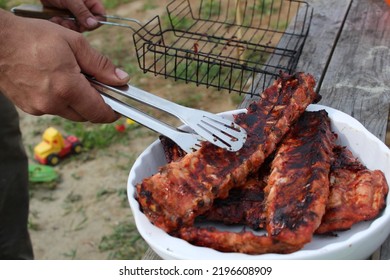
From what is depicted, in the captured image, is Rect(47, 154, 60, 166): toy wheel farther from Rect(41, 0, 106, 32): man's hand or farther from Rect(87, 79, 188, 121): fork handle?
Rect(87, 79, 188, 121): fork handle

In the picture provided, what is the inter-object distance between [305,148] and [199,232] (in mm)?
394

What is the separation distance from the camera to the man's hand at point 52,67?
5.23ft

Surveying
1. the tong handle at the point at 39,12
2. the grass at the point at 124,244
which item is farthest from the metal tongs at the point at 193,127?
the grass at the point at 124,244

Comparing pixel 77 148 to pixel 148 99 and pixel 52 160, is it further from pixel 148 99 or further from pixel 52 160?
pixel 148 99

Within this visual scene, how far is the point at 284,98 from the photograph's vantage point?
1.57m

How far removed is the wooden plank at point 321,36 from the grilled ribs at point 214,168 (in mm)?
452

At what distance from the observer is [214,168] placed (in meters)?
1.38

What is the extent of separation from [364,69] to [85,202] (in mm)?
2041

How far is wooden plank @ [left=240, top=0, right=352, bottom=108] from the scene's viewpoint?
2.24 m

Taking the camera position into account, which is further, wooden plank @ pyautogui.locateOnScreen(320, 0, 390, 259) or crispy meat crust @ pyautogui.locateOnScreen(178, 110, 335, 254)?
wooden plank @ pyautogui.locateOnScreen(320, 0, 390, 259)

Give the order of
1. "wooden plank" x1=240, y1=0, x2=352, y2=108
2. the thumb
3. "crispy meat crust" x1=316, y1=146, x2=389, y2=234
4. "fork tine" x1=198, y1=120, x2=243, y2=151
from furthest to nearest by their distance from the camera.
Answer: "wooden plank" x1=240, y1=0, x2=352, y2=108 < the thumb < "fork tine" x1=198, y1=120, x2=243, y2=151 < "crispy meat crust" x1=316, y1=146, x2=389, y2=234

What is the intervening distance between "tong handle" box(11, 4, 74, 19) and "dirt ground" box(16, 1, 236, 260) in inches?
56.5

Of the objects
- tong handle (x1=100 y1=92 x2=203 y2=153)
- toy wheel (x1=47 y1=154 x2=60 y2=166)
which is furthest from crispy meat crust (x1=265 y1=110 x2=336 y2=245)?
toy wheel (x1=47 y1=154 x2=60 y2=166)

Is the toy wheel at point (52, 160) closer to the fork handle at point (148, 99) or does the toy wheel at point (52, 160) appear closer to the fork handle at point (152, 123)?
the fork handle at point (148, 99)
